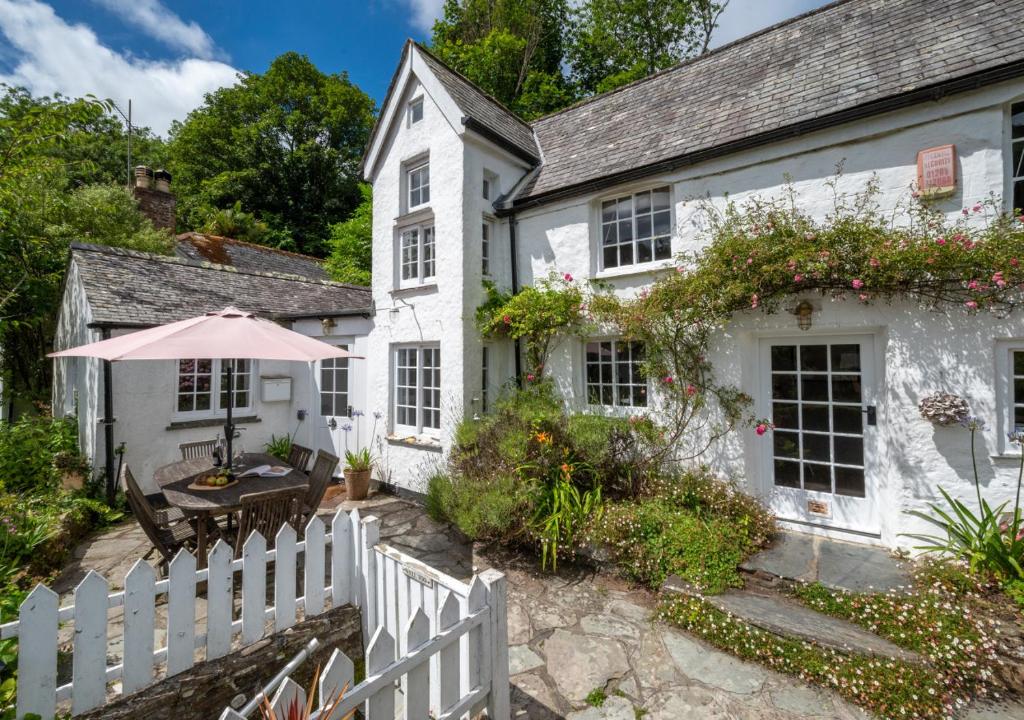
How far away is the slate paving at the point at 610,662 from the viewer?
331 cm

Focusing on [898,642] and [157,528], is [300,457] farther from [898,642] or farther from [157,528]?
[898,642]

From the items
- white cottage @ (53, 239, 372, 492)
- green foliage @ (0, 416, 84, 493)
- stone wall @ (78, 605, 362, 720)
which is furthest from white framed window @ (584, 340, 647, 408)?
green foliage @ (0, 416, 84, 493)

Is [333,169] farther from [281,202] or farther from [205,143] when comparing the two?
[205,143]

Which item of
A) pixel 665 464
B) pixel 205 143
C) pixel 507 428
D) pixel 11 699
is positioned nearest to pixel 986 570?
pixel 665 464

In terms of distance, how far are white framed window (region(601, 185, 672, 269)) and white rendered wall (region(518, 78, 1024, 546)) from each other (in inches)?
16.3

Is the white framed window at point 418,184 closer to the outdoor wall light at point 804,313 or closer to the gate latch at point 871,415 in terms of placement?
the outdoor wall light at point 804,313

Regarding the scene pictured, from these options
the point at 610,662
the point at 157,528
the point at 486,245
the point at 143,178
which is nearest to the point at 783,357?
the point at 610,662

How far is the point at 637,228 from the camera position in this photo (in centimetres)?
741

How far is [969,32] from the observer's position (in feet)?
18.1

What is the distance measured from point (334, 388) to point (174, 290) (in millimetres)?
4291

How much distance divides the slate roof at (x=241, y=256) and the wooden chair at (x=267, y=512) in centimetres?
1299

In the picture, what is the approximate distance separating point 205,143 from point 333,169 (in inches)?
298

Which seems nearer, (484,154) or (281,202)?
(484,154)

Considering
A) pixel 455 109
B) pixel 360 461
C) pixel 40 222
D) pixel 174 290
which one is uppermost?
pixel 455 109
